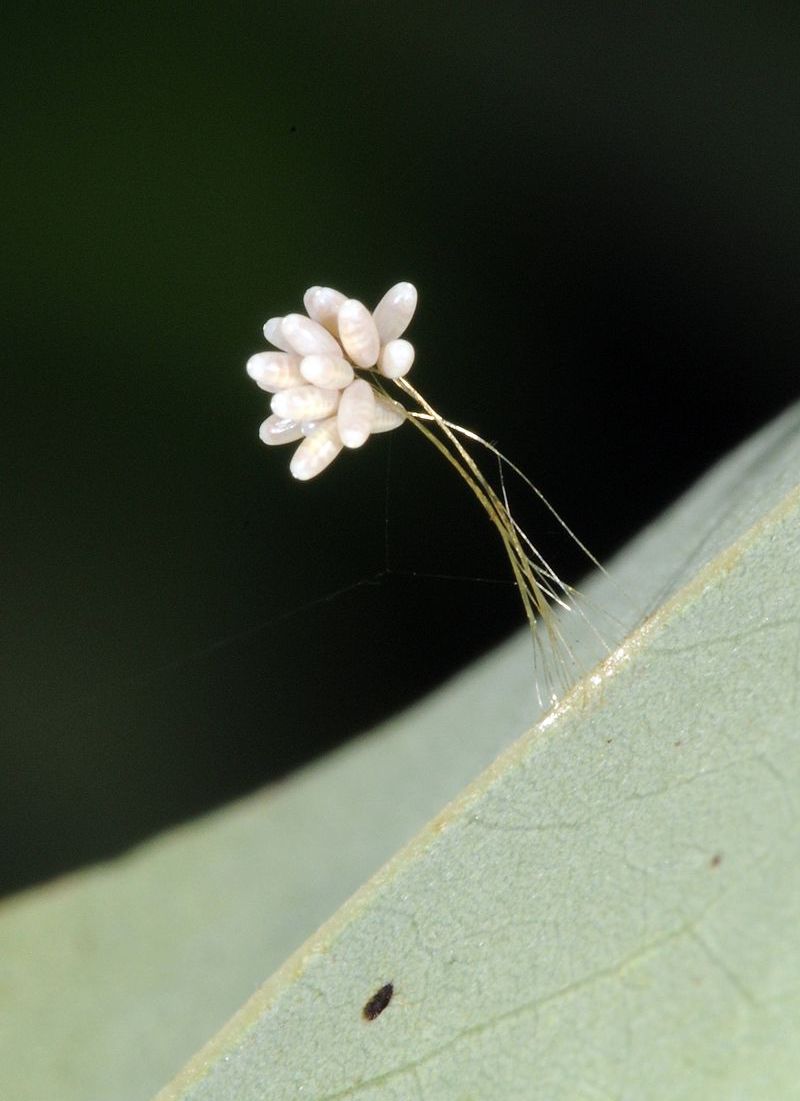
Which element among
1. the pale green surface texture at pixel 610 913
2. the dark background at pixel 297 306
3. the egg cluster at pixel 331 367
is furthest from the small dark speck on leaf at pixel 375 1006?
the dark background at pixel 297 306

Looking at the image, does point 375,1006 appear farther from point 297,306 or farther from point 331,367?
point 297,306

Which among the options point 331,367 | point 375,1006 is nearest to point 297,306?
point 331,367

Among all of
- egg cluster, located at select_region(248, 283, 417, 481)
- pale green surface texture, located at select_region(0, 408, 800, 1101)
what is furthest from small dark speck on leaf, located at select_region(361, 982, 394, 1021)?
egg cluster, located at select_region(248, 283, 417, 481)

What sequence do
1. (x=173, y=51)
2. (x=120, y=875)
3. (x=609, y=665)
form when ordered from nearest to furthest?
(x=609, y=665) < (x=120, y=875) < (x=173, y=51)

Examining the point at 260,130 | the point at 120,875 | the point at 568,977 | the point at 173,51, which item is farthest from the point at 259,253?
the point at 568,977

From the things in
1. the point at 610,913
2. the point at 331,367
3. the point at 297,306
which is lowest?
the point at 610,913

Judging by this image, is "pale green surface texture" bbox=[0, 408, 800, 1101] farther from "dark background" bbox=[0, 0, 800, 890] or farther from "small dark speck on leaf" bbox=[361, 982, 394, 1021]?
"dark background" bbox=[0, 0, 800, 890]

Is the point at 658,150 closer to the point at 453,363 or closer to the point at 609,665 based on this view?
the point at 453,363
